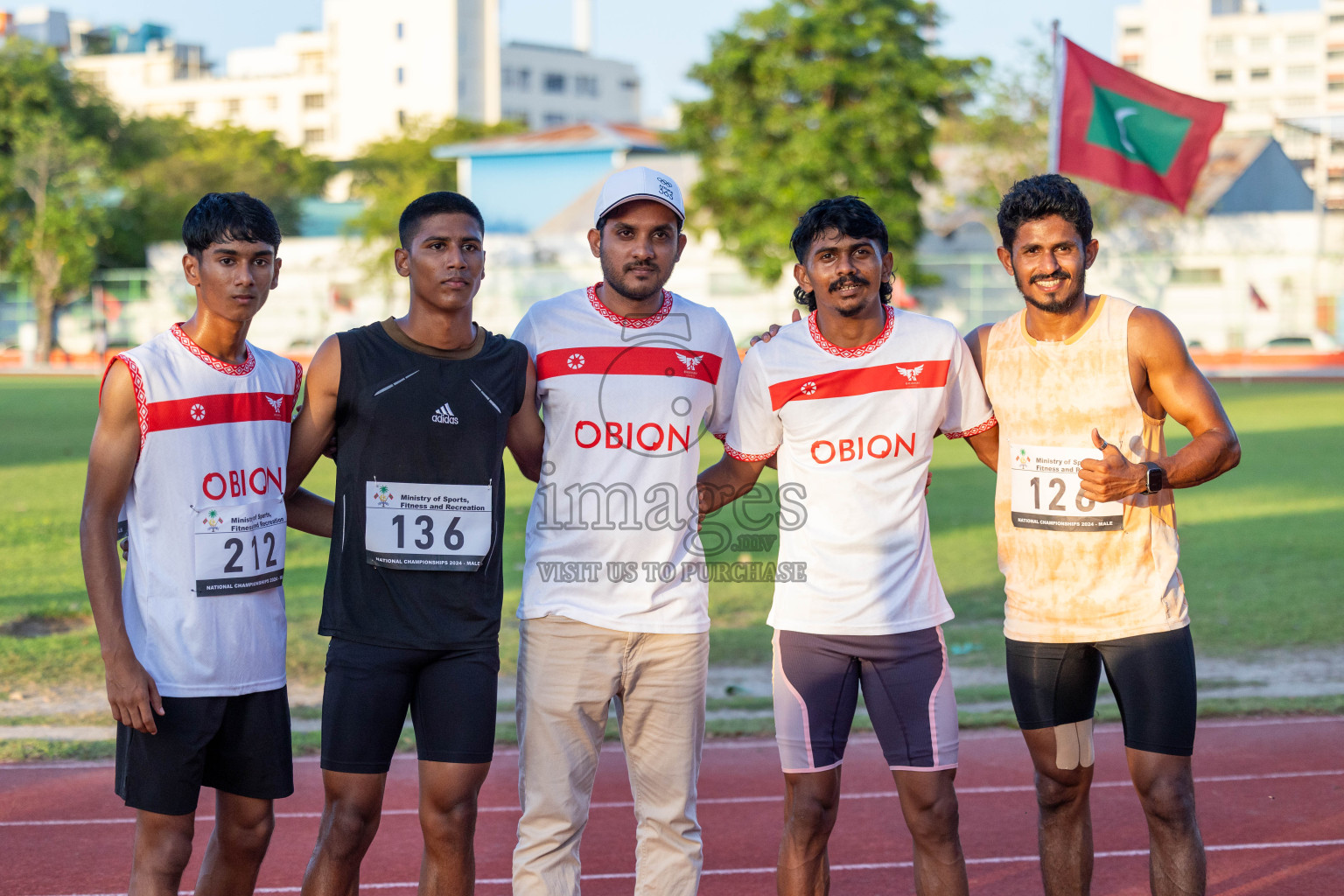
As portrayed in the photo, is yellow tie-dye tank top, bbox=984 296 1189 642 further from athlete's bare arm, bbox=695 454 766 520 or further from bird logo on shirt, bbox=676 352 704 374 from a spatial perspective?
bird logo on shirt, bbox=676 352 704 374

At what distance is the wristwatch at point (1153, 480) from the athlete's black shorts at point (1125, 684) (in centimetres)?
44

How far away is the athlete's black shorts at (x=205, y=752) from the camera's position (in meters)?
3.56

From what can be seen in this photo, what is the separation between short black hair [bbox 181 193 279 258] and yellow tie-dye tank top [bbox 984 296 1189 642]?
7.55ft

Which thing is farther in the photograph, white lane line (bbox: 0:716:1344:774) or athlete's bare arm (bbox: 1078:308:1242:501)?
white lane line (bbox: 0:716:1344:774)

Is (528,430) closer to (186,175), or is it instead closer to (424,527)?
(424,527)

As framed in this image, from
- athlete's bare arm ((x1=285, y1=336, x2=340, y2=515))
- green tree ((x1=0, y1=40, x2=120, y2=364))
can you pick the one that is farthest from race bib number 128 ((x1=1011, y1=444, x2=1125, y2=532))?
green tree ((x1=0, y1=40, x2=120, y2=364))

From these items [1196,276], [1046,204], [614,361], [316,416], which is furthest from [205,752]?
[1196,276]

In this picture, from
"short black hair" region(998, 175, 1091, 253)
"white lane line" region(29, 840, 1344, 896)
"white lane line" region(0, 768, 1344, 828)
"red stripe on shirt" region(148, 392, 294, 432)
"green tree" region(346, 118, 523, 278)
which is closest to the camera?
"red stripe on shirt" region(148, 392, 294, 432)

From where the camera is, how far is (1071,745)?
157 inches

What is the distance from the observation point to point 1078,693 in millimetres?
4012

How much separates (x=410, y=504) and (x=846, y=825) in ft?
9.06

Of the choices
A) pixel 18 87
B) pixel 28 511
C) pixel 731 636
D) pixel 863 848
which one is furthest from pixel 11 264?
pixel 863 848

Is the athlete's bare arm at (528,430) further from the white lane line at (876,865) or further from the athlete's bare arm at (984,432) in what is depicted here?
the white lane line at (876,865)

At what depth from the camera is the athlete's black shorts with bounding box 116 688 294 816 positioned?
3.56 meters
